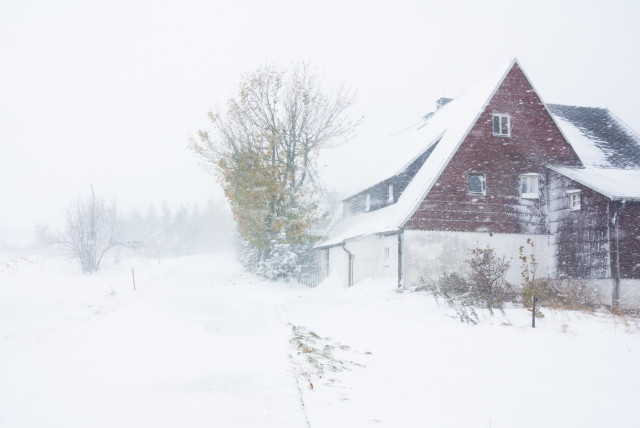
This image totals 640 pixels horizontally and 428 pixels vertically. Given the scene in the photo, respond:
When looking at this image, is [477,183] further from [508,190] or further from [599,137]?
[599,137]

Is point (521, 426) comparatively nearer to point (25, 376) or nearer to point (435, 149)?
point (25, 376)

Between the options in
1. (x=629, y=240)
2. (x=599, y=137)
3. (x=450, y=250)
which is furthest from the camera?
(x=599, y=137)

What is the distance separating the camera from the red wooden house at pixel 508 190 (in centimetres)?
1791

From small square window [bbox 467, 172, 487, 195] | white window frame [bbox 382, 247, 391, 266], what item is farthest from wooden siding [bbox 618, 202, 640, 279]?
white window frame [bbox 382, 247, 391, 266]

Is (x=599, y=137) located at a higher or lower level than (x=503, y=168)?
higher

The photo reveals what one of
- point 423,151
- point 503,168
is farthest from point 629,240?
point 423,151

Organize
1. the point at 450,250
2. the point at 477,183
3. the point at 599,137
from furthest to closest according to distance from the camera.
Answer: the point at 599,137
the point at 477,183
the point at 450,250

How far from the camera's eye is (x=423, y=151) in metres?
21.9

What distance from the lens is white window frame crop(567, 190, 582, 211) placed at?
58.8 ft

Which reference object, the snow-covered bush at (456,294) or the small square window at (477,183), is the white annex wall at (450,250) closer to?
the snow-covered bush at (456,294)

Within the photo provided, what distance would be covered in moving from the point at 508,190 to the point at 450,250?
4123 millimetres

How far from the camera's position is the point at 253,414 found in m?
4.36

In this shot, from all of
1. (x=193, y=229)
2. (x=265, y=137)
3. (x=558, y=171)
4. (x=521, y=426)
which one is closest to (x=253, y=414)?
(x=521, y=426)

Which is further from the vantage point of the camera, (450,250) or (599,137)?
(599,137)
